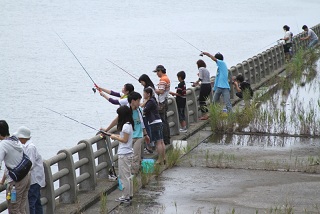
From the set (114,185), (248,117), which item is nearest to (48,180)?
(114,185)

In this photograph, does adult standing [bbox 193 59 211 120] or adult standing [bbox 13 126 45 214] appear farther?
adult standing [bbox 193 59 211 120]

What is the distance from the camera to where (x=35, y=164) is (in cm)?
1038

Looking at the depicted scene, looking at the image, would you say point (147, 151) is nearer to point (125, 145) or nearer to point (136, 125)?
point (136, 125)

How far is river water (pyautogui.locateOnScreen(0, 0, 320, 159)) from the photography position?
39.2 metres

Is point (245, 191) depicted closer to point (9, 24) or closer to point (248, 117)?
point (248, 117)

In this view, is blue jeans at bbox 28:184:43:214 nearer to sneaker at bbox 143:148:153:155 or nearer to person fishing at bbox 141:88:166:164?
person fishing at bbox 141:88:166:164

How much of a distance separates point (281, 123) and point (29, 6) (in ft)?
293

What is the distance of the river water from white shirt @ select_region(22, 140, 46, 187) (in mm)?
18923

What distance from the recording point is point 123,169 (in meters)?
11.9

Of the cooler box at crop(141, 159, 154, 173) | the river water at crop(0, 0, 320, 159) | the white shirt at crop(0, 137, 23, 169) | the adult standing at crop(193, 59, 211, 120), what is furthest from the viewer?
the river water at crop(0, 0, 320, 159)

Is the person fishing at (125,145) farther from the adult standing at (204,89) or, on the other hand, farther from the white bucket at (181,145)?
the adult standing at (204,89)

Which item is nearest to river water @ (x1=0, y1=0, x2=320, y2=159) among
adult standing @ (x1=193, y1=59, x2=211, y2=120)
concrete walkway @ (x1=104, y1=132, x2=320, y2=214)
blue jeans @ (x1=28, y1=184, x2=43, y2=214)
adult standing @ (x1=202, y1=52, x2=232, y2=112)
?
adult standing @ (x1=193, y1=59, x2=211, y2=120)

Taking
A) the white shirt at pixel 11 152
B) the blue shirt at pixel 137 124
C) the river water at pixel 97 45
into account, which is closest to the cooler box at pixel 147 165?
the blue shirt at pixel 137 124

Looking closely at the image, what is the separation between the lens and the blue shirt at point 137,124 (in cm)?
1284
